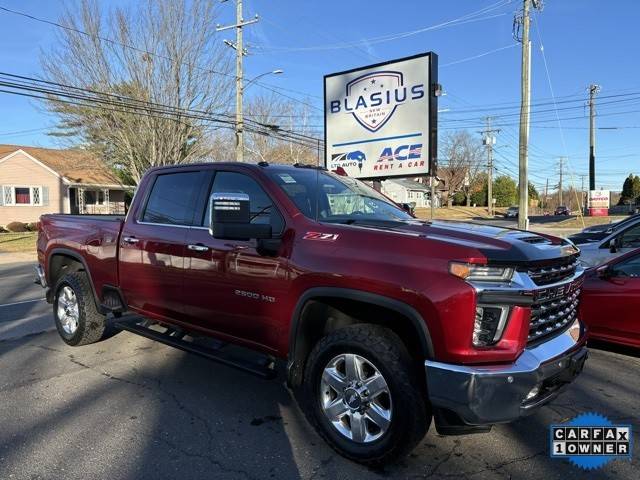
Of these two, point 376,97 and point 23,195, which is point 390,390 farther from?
point 23,195

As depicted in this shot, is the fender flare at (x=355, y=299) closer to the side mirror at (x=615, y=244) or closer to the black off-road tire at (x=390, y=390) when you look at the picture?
the black off-road tire at (x=390, y=390)

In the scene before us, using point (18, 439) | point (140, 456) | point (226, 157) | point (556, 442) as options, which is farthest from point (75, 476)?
point (226, 157)

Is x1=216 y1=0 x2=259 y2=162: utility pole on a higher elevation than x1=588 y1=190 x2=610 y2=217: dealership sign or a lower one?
higher

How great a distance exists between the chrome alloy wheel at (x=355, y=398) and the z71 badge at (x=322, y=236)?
0.73 meters

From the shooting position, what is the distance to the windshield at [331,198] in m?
3.92

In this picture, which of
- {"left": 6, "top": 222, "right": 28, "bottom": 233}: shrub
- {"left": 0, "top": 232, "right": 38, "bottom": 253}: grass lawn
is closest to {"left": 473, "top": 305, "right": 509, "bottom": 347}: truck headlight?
{"left": 0, "top": 232, "right": 38, "bottom": 253}: grass lawn

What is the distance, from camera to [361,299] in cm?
317

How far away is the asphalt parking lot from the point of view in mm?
3246

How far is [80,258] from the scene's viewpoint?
5598 millimetres

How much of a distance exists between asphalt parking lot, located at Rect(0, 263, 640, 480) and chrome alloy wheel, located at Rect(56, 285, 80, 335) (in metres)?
0.35

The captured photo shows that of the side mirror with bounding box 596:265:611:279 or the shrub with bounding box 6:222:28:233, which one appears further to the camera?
the shrub with bounding box 6:222:28:233

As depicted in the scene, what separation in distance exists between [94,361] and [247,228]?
294cm

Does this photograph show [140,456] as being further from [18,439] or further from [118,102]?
[118,102]

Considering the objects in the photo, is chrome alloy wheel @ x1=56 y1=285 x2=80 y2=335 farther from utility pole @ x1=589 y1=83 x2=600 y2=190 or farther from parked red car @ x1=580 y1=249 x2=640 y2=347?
utility pole @ x1=589 y1=83 x2=600 y2=190
